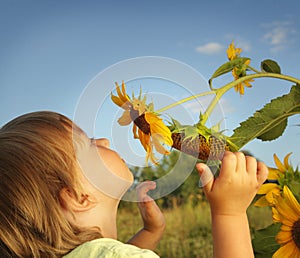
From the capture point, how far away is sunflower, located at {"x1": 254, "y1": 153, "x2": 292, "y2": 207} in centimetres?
105

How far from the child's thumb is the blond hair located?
0.16 m

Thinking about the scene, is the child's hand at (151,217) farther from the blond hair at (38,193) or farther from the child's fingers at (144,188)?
the blond hair at (38,193)

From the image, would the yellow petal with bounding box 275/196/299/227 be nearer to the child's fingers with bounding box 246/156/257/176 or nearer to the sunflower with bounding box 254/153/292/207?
the sunflower with bounding box 254/153/292/207

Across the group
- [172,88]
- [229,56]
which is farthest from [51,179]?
[229,56]

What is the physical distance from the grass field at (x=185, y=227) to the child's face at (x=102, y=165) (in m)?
2.25

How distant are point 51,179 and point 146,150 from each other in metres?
0.16

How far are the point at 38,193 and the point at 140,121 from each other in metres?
0.19

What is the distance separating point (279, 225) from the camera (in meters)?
→ 1.04

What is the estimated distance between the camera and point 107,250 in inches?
29.0

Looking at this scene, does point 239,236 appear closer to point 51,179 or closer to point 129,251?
point 129,251

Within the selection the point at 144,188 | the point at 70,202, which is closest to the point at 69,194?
the point at 70,202

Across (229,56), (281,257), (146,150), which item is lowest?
(281,257)

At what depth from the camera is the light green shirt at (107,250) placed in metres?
0.73

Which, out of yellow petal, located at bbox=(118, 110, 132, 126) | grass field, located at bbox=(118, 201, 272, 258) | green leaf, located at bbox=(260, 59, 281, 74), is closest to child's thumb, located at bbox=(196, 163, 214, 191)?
yellow petal, located at bbox=(118, 110, 132, 126)
